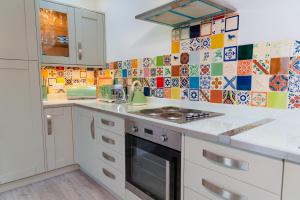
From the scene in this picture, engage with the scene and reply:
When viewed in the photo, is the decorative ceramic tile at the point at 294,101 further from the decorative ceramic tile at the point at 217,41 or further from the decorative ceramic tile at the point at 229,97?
the decorative ceramic tile at the point at 217,41

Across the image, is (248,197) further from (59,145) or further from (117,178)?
(59,145)

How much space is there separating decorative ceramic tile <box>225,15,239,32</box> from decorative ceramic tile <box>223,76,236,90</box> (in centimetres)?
35

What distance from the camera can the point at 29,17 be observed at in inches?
76.5

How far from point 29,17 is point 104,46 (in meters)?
0.99

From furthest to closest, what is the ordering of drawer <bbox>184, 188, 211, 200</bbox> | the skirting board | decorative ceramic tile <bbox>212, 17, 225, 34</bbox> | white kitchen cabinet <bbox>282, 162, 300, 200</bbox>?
the skirting board → decorative ceramic tile <bbox>212, 17, 225, 34</bbox> → drawer <bbox>184, 188, 211, 200</bbox> → white kitchen cabinet <bbox>282, 162, 300, 200</bbox>

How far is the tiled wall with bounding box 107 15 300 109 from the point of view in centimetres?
125

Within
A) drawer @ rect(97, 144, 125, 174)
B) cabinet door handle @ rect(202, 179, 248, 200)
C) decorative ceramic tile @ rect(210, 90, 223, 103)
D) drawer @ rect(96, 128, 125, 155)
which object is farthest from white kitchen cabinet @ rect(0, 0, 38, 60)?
cabinet door handle @ rect(202, 179, 248, 200)

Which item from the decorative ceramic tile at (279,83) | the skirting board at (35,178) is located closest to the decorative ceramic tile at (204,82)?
the decorative ceramic tile at (279,83)

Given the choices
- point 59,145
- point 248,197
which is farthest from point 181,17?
point 59,145

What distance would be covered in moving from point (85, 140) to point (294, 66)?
1.91m

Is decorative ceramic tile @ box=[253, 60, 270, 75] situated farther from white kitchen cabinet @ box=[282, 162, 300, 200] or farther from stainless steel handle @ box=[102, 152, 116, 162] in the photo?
stainless steel handle @ box=[102, 152, 116, 162]

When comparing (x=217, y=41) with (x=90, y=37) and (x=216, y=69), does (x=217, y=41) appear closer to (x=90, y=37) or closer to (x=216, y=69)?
(x=216, y=69)

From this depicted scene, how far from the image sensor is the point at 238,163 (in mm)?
879

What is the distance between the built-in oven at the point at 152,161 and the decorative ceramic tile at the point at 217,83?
63cm
